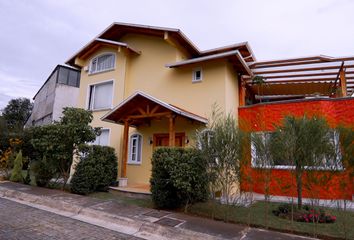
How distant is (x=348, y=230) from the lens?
5957 millimetres

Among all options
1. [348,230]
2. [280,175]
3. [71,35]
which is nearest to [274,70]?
[280,175]

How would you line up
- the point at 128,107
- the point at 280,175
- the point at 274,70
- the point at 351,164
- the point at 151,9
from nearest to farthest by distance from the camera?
the point at 351,164 → the point at 280,175 → the point at 128,107 → the point at 274,70 → the point at 151,9

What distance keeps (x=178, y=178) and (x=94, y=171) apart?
16.0 feet

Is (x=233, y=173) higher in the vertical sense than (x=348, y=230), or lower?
higher

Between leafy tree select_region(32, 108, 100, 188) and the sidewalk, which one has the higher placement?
leafy tree select_region(32, 108, 100, 188)

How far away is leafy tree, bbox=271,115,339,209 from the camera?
614 centimetres

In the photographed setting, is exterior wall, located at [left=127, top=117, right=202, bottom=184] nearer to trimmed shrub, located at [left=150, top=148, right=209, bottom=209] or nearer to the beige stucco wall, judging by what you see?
the beige stucco wall

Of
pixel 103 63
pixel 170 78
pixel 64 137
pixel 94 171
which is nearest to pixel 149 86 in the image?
pixel 170 78

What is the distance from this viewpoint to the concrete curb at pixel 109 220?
5617 mm

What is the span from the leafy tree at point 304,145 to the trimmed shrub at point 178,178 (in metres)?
2.25

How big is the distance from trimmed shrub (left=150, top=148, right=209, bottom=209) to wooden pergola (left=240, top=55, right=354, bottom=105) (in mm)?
7253

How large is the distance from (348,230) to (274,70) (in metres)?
9.35

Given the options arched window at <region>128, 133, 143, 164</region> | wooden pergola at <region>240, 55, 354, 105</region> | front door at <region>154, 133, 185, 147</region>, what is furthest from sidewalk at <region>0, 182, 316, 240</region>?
wooden pergola at <region>240, 55, 354, 105</region>

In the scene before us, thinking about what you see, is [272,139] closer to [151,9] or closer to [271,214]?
[271,214]
